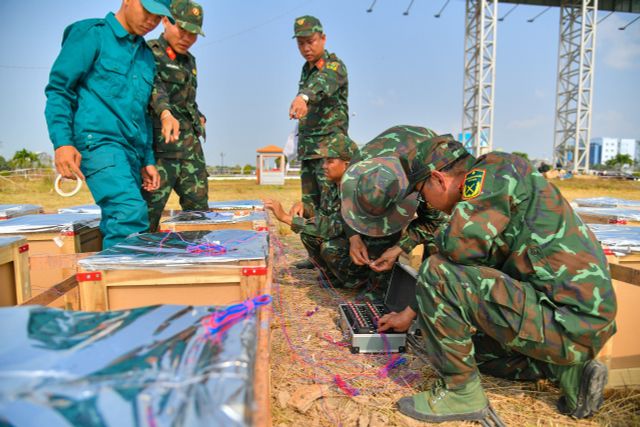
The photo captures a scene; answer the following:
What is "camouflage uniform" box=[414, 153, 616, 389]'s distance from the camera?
5.82ft

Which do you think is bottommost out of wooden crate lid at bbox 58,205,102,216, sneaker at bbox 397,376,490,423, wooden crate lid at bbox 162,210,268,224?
sneaker at bbox 397,376,490,423

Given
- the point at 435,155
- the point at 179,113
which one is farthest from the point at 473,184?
the point at 179,113

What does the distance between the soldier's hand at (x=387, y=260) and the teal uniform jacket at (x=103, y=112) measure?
1.61 m

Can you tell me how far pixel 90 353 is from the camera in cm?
102

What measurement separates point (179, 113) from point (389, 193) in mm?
2445

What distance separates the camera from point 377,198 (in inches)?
114

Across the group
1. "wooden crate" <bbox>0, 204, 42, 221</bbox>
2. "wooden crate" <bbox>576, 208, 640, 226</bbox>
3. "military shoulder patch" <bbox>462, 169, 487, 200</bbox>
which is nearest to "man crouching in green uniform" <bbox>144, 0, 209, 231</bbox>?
"wooden crate" <bbox>0, 204, 42, 221</bbox>

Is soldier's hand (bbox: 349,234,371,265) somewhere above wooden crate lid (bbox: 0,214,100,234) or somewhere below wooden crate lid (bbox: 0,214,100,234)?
below

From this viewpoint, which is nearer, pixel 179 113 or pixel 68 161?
pixel 68 161

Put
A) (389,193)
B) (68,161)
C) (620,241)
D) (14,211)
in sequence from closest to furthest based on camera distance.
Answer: (620,241), (68,161), (389,193), (14,211)

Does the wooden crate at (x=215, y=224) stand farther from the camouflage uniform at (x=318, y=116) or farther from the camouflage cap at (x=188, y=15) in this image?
the camouflage cap at (x=188, y=15)

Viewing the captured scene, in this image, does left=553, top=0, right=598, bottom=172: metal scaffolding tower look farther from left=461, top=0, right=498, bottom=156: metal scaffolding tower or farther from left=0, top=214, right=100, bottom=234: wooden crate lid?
left=0, top=214, right=100, bottom=234: wooden crate lid

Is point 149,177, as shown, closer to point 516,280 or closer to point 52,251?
point 52,251

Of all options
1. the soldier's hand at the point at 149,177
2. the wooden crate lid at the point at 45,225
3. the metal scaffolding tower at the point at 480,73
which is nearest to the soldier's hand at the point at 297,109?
the soldier's hand at the point at 149,177
